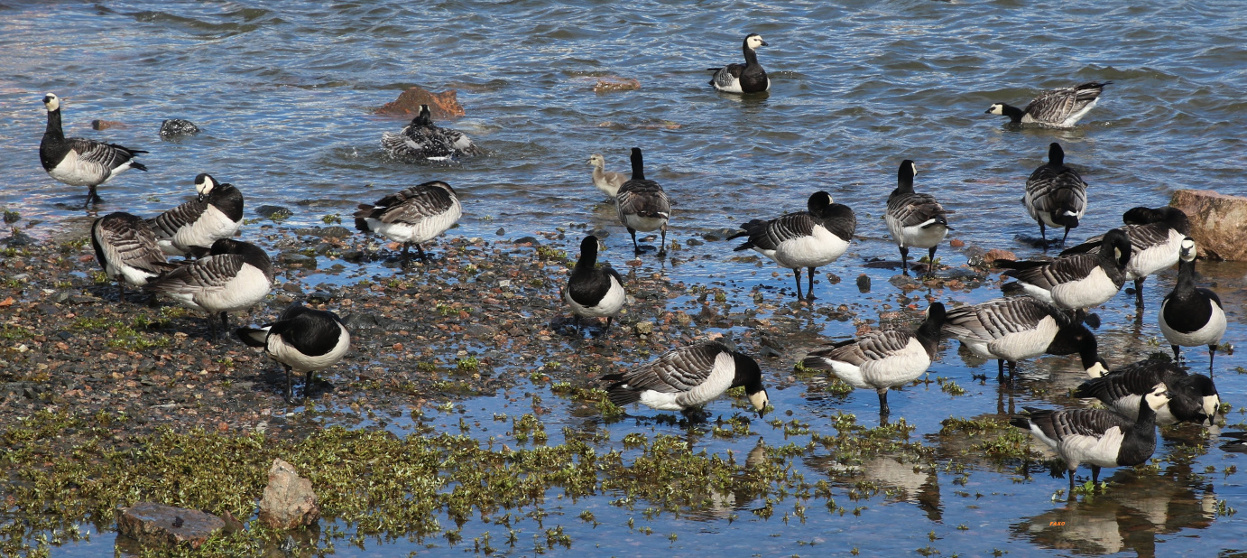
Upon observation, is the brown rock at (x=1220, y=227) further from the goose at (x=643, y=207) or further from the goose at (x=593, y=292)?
the goose at (x=593, y=292)

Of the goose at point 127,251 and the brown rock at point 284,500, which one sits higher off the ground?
the goose at point 127,251

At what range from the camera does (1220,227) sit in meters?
15.7

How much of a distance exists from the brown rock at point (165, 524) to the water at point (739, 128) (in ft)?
3.36

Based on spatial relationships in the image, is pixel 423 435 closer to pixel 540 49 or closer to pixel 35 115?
pixel 35 115

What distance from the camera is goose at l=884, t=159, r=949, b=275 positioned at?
14.7m

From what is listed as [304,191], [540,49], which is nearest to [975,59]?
[540,49]

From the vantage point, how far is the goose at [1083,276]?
12625 millimetres

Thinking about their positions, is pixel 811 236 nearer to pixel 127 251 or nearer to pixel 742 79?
pixel 127 251

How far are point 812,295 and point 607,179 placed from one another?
5.90 m

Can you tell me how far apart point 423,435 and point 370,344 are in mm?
2440

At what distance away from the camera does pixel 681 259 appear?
16250 mm

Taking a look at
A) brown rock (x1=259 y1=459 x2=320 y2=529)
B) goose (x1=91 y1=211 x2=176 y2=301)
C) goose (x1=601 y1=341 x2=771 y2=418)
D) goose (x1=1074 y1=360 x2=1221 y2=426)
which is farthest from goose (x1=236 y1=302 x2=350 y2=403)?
goose (x1=1074 y1=360 x2=1221 y2=426)

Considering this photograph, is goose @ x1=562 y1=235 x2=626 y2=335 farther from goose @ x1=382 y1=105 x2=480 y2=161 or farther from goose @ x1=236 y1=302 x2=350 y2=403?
goose @ x1=382 y1=105 x2=480 y2=161

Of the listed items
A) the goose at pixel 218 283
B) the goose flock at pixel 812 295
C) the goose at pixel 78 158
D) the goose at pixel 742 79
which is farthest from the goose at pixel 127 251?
the goose at pixel 742 79
